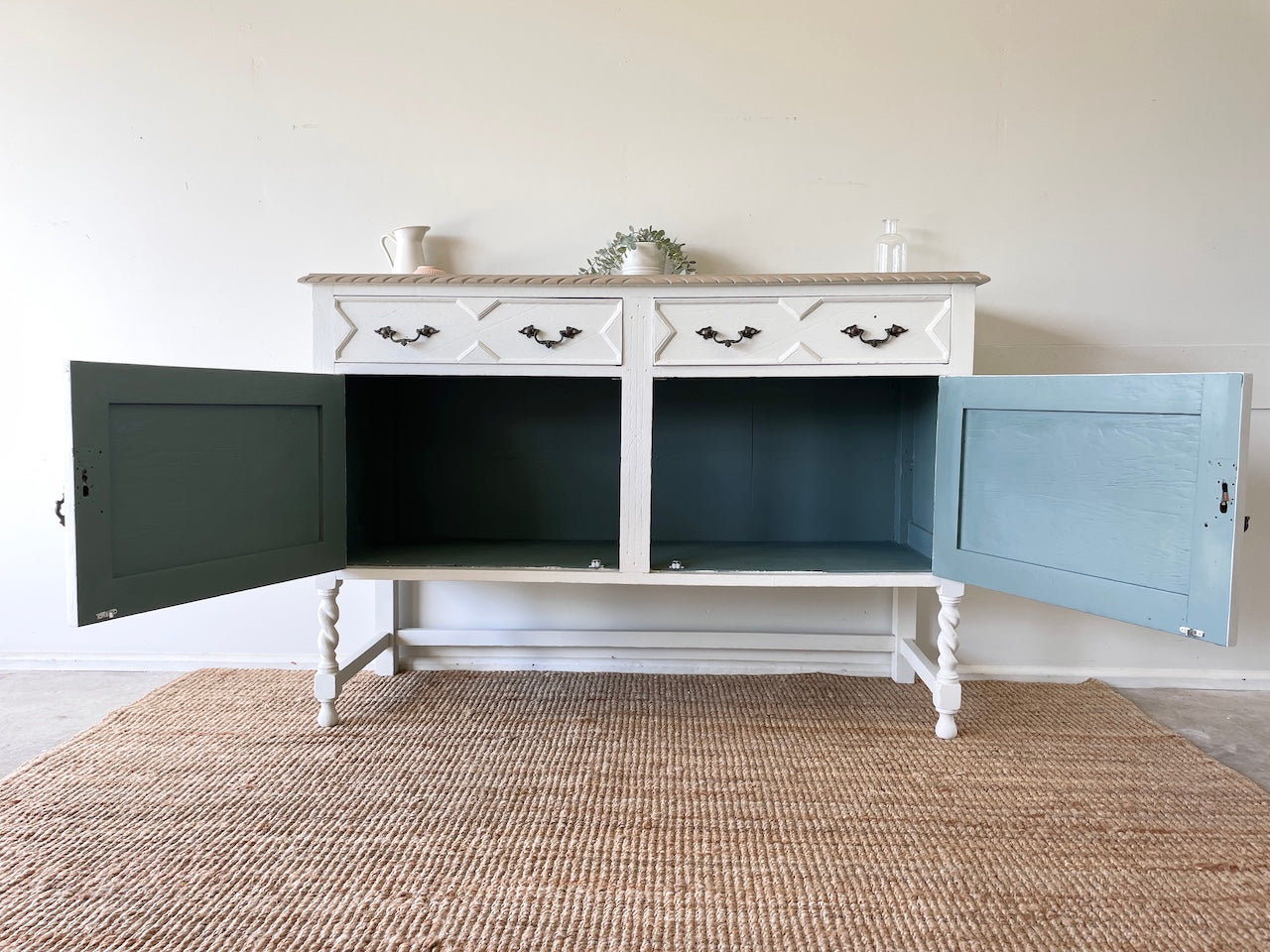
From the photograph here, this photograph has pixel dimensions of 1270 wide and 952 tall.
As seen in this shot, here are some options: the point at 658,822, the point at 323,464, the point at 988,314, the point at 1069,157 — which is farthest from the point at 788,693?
the point at 1069,157

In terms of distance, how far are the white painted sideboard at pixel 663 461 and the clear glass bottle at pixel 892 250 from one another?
0.32 metres

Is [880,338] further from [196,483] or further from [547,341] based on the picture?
[196,483]

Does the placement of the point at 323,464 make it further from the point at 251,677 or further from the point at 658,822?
the point at 658,822

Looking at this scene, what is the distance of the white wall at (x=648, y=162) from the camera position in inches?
80.4

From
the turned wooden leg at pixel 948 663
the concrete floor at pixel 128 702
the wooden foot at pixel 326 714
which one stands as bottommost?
the concrete floor at pixel 128 702

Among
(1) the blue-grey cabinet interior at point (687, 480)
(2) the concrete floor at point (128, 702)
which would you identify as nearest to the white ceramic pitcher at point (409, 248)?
(1) the blue-grey cabinet interior at point (687, 480)

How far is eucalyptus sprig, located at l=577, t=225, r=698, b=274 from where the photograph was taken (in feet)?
6.39

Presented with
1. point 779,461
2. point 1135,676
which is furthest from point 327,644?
point 1135,676

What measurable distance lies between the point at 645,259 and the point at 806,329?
45 cm

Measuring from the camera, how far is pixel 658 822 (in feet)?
4.54

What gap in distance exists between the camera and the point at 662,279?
1.67 m

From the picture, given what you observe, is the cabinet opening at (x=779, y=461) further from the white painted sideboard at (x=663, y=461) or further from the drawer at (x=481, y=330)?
the drawer at (x=481, y=330)

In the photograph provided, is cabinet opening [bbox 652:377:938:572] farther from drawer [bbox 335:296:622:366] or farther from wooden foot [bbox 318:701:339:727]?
wooden foot [bbox 318:701:339:727]

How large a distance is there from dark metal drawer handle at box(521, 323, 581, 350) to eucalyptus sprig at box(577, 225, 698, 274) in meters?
0.36
